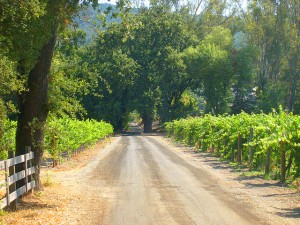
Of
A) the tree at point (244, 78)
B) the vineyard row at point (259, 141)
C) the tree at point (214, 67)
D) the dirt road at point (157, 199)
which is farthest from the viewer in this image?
the tree at point (214, 67)

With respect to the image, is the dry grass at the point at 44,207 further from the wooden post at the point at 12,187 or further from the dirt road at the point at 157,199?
the dirt road at the point at 157,199

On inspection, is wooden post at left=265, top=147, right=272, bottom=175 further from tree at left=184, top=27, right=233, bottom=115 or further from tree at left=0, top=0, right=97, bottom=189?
tree at left=184, top=27, right=233, bottom=115

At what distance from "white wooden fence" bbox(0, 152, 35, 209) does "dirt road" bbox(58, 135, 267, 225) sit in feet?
4.54

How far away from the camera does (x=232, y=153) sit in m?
25.8

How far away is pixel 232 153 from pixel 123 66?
49.6m

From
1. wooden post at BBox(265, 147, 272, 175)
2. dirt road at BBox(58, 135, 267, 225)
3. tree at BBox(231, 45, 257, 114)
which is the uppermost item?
tree at BBox(231, 45, 257, 114)

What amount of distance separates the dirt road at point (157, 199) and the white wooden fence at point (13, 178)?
138 centimetres

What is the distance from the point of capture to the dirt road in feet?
35.2

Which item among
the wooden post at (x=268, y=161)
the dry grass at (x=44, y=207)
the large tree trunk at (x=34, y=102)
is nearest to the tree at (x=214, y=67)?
the wooden post at (x=268, y=161)

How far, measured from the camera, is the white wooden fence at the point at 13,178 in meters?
10.7

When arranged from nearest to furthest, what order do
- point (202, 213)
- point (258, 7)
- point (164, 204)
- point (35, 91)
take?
point (202, 213), point (164, 204), point (35, 91), point (258, 7)

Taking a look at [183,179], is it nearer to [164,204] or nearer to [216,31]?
[164,204]

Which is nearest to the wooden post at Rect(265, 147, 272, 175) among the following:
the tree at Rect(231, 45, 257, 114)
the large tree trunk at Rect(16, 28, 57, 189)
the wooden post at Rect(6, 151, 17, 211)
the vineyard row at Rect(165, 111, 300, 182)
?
the vineyard row at Rect(165, 111, 300, 182)

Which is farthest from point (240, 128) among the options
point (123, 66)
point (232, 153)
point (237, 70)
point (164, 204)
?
point (237, 70)
